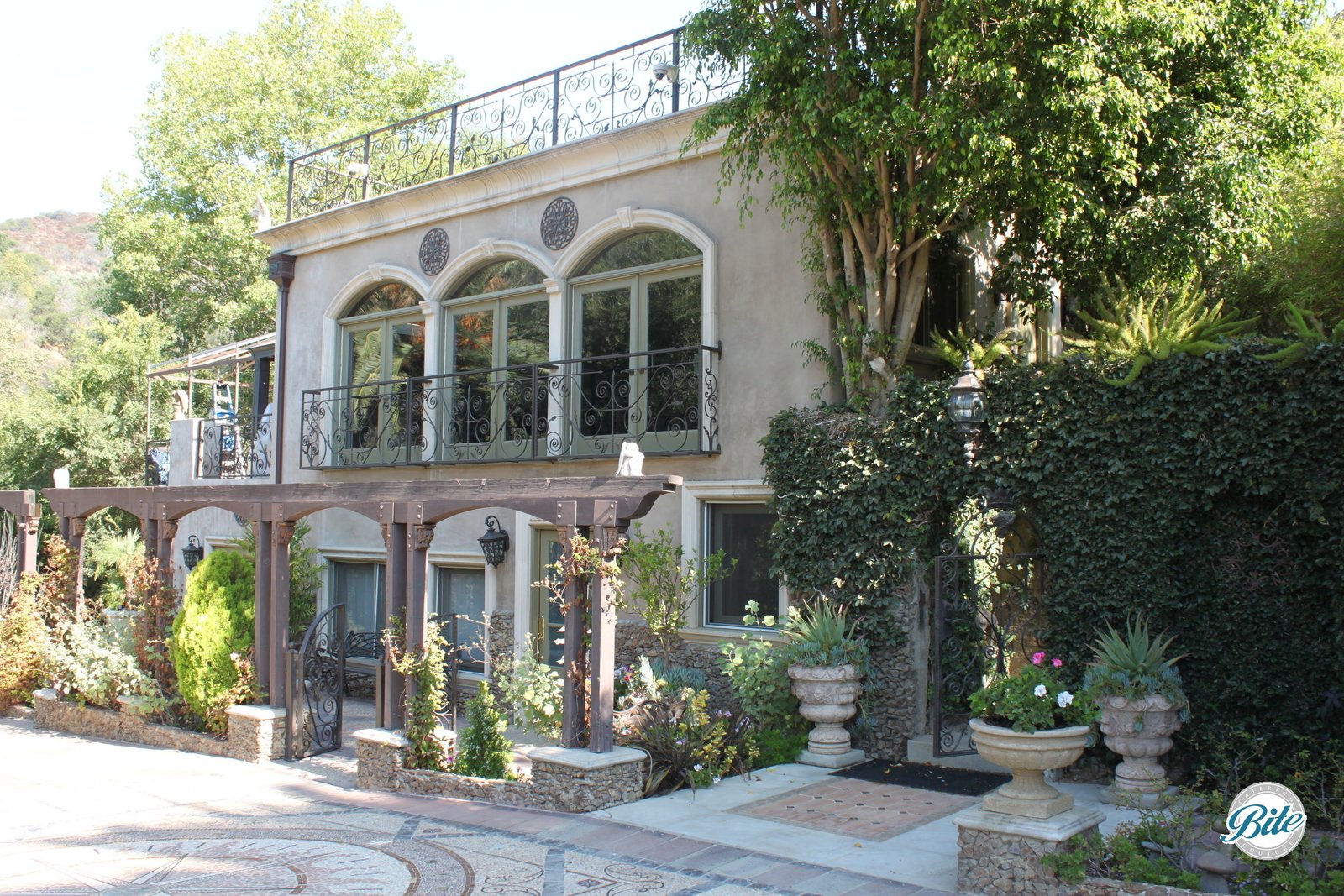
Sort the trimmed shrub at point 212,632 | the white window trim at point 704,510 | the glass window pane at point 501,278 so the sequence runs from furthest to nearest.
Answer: the glass window pane at point 501,278
the trimmed shrub at point 212,632
the white window trim at point 704,510

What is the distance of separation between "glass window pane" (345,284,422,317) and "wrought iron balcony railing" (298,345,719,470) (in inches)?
46.3

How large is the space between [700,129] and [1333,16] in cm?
967

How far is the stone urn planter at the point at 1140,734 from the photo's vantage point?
7902mm

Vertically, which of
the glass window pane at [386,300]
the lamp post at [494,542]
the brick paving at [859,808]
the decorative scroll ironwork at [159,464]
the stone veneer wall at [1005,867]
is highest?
the glass window pane at [386,300]

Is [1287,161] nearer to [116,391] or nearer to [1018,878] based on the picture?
[1018,878]

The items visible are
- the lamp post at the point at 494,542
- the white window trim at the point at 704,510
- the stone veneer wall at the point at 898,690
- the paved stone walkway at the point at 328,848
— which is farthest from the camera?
the lamp post at the point at 494,542

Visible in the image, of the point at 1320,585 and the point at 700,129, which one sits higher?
the point at 700,129

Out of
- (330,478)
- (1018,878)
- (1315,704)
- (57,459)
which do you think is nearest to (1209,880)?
(1018,878)

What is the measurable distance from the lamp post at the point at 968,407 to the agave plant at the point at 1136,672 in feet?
6.44

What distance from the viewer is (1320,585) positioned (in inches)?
313

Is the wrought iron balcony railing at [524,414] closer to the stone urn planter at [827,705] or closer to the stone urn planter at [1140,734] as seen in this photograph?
the stone urn planter at [827,705]

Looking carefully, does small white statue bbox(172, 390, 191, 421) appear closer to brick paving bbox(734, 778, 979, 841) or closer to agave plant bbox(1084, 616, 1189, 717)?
brick paving bbox(734, 778, 979, 841)

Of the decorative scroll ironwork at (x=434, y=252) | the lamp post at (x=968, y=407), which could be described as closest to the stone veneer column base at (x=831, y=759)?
the lamp post at (x=968, y=407)

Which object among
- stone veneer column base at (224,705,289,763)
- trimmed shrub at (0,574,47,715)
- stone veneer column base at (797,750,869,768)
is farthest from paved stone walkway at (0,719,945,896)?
trimmed shrub at (0,574,47,715)
